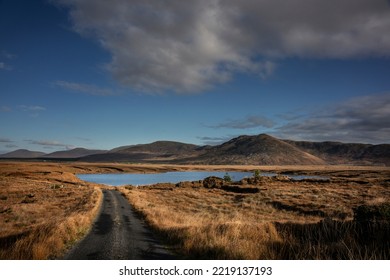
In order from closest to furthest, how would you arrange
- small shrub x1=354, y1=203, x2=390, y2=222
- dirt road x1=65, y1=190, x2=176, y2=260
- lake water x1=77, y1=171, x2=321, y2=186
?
dirt road x1=65, y1=190, x2=176, y2=260
small shrub x1=354, y1=203, x2=390, y2=222
lake water x1=77, y1=171, x2=321, y2=186

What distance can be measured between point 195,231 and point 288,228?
4.80 meters

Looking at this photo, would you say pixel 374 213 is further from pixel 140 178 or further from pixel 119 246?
Result: pixel 140 178

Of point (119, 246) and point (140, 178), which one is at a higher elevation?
point (119, 246)

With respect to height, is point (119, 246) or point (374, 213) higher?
point (374, 213)

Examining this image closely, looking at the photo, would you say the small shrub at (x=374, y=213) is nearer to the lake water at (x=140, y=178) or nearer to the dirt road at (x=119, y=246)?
the dirt road at (x=119, y=246)

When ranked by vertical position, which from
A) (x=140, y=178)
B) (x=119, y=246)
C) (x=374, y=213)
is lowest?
(x=140, y=178)

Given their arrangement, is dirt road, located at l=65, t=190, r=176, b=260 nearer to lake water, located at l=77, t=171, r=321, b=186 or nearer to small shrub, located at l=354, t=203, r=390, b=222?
small shrub, located at l=354, t=203, r=390, b=222

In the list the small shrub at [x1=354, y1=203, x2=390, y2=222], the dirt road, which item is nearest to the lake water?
the dirt road

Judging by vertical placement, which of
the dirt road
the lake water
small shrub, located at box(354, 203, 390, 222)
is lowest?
the lake water

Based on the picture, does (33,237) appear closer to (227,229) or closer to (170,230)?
(170,230)

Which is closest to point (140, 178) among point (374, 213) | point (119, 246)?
point (119, 246)

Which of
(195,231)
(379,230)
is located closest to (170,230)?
(195,231)

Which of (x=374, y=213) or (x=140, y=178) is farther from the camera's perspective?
(x=140, y=178)
